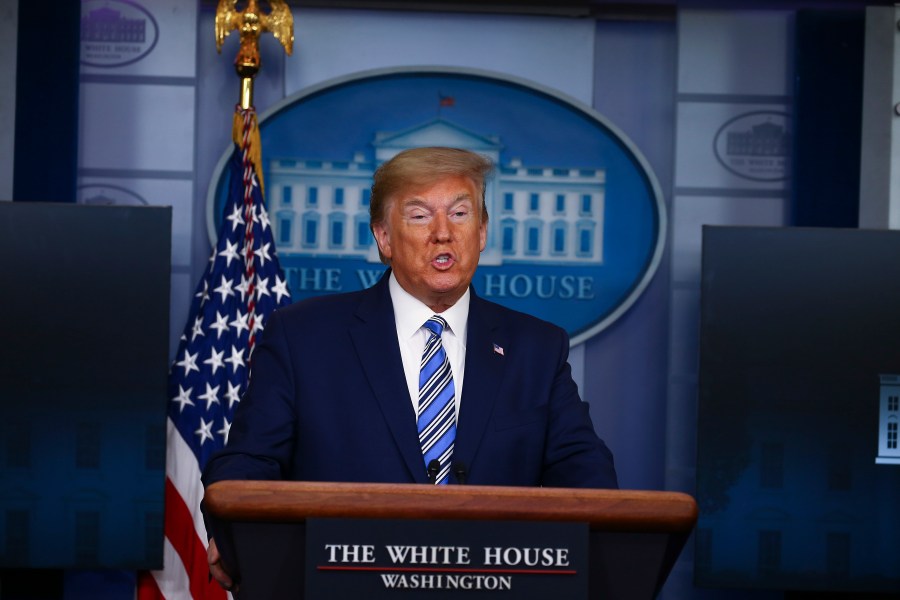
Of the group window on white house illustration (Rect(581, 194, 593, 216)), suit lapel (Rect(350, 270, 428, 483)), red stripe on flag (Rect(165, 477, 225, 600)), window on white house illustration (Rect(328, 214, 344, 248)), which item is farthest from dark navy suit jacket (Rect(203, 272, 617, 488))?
window on white house illustration (Rect(581, 194, 593, 216))

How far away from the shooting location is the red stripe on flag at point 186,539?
3.61 meters

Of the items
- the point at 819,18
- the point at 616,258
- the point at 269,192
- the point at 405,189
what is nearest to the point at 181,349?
the point at 269,192

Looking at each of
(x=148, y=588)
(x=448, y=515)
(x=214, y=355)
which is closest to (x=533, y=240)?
(x=214, y=355)

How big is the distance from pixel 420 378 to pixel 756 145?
8.32 feet

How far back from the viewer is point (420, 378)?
196cm

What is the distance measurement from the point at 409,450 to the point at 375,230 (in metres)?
0.48

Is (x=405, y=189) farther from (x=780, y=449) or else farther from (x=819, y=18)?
(x=819, y=18)

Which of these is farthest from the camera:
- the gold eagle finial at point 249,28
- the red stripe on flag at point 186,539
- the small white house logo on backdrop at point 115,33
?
the small white house logo on backdrop at point 115,33

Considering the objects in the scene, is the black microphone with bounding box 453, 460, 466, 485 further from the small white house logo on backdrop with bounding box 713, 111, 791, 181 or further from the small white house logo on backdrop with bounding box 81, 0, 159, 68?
the small white house logo on backdrop with bounding box 81, 0, 159, 68

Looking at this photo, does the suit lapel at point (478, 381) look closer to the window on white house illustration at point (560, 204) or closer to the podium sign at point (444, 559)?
the podium sign at point (444, 559)

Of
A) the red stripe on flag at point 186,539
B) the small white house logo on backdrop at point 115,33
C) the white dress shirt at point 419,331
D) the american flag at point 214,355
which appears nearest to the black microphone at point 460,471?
the white dress shirt at point 419,331

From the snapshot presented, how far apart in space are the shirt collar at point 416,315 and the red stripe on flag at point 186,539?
6.08ft

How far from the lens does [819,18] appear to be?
4000 millimetres

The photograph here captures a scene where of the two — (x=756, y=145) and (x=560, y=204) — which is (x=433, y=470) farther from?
(x=756, y=145)
